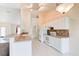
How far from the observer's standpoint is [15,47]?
1362 mm

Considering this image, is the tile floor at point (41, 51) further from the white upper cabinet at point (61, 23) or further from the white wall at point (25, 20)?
the white upper cabinet at point (61, 23)

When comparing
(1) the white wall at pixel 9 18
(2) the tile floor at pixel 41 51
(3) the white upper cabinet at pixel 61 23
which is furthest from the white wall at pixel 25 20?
(3) the white upper cabinet at pixel 61 23

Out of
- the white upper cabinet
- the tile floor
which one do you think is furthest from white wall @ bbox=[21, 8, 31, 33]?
the white upper cabinet

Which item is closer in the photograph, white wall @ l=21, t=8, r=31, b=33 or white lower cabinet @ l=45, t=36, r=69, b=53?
white wall @ l=21, t=8, r=31, b=33

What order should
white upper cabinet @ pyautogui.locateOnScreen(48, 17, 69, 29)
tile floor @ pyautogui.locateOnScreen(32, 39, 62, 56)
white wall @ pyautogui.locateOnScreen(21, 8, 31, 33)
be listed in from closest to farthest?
1. tile floor @ pyautogui.locateOnScreen(32, 39, 62, 56)
2. white wall @ pyautogui.locateOnScreen(21, 8, 31, 33)
3. white upper cabinet @ pyautogui.locateOnScreen(48, 17, 69, 29)

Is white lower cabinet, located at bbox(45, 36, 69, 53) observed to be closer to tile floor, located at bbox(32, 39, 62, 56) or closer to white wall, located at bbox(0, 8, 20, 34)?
tile floor, located at bbox(32, 39, 62, 56)

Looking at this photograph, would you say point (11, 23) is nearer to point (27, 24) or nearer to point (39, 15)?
point (27, 24)

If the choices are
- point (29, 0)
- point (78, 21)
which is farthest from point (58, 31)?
point (29, 0)

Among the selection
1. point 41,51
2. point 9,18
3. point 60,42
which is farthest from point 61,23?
point 9,18

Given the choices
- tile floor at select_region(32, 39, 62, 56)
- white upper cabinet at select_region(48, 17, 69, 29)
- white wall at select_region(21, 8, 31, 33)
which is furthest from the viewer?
white upper cabinet at select_region(48, 17, 69, 29)

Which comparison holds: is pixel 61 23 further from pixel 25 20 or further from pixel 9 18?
pixel 9 18

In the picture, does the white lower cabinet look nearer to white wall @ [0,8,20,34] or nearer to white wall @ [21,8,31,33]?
white wall @ [21,8,31,33]

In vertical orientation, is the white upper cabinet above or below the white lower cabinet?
above

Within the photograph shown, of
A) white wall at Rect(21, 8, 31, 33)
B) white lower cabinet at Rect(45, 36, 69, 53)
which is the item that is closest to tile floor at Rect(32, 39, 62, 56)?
white wall at Rect(21, 8, 31, 33)
